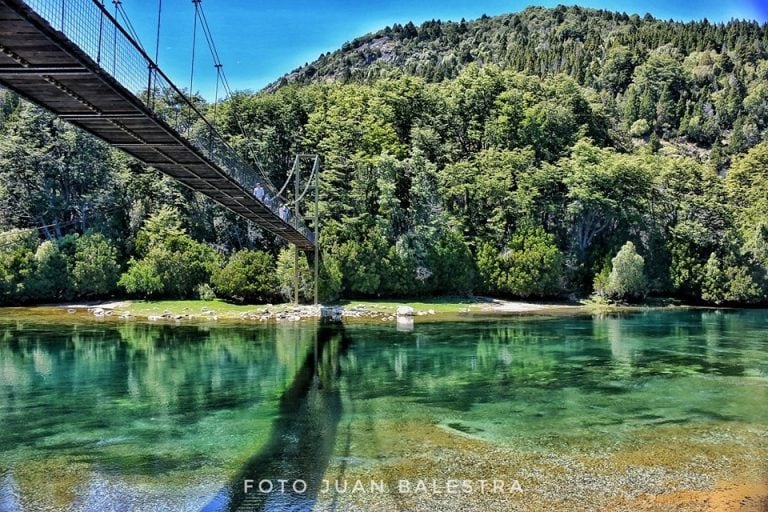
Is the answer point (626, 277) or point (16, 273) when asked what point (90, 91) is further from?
point (626, 277)

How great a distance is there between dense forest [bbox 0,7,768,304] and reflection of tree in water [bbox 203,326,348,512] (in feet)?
82.3

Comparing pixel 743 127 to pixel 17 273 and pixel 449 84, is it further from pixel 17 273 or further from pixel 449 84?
pixel 17 273

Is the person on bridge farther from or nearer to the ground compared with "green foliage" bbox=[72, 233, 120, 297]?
farther from the ground

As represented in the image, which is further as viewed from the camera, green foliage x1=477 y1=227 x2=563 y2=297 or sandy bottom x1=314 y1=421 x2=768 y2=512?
green foliage x1=477 y1=227 x2=563 y2=297

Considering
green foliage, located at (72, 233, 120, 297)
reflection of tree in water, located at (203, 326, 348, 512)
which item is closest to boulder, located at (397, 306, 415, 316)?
reflection of tree in water, located at (203, 326, 348, 512)

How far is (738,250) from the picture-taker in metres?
49.0

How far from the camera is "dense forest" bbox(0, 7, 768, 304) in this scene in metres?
44.0

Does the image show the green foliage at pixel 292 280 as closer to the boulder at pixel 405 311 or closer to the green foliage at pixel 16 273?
the boulder at pixel 405 311

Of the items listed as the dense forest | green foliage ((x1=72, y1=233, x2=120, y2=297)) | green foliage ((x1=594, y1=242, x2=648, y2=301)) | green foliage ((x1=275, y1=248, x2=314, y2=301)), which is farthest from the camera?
green foliage ((x1=594, y1=242, x2=648, y2=301))

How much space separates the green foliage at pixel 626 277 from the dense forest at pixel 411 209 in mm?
129

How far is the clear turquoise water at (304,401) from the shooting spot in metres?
10.7

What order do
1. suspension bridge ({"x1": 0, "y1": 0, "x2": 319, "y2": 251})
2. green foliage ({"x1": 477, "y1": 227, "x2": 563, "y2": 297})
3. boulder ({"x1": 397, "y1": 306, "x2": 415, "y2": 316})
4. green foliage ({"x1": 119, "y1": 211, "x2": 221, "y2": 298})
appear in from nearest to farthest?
suspension bridge ({"x1": 0, "y1": 0, "x2": 319, "y2": 251}) < boulder ({"x1": 397, "y1": 306, "x2": 415, "y2": 316}) < green foliage ({"x1": 119, "y1": 211, "x2": 221, "y2": 298}) < green foliage ({"x1": 477, "y1": 227, "x2": 563, "y2": 297})

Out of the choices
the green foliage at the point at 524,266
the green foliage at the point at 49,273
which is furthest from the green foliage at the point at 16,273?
the green foliage at the point at 524,266

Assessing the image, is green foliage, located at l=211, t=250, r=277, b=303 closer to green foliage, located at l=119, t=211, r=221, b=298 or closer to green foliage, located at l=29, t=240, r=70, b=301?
green foliage, located at l=119, t=211, r=221, b=298
